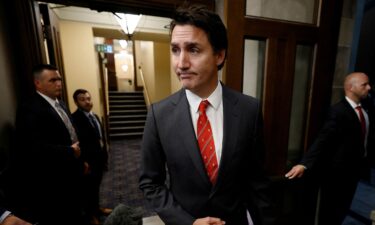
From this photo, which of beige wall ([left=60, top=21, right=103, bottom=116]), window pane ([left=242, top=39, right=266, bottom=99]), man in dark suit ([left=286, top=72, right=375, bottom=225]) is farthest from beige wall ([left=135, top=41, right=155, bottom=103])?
man in dark suit ([left=286, top=72, right=375, bottom=225])

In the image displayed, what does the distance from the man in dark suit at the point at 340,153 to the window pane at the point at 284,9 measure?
2.47ft

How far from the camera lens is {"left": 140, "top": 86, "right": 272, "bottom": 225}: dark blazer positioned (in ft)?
2.79

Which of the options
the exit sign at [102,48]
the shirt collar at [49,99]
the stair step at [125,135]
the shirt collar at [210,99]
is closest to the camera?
the shirt collar at [210,99]

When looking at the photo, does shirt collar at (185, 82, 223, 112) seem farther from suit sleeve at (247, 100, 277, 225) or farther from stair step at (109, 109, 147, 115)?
stair step at (109, 109, 147, 115)

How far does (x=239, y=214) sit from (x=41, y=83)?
183 cm

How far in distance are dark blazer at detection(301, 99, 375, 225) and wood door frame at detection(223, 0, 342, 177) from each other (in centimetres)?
10

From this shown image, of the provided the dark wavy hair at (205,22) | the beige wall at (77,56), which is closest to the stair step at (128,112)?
the beige wall at (77,56)

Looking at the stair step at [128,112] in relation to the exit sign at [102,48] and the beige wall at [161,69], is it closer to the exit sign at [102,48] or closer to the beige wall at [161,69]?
the beige wall at [161,69]

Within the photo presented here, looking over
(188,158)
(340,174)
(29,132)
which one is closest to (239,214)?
(188,158)

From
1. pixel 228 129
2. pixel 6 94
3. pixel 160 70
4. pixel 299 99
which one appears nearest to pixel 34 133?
pixel 6 94

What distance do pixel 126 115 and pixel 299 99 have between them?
695 cm

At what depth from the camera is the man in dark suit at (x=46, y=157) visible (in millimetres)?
1523

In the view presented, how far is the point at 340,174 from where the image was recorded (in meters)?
1.80

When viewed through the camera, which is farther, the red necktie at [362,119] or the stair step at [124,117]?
the stair step at [124,117]
